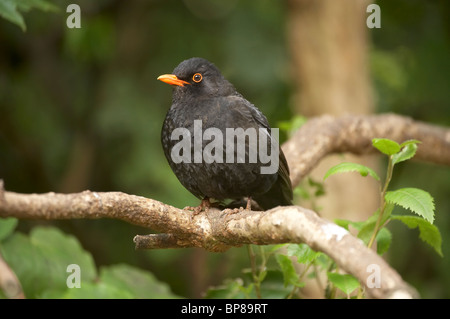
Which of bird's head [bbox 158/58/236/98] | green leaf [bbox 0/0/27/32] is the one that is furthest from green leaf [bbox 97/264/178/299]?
green leaf [bbox 0/0/27/32]

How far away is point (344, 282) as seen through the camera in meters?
2.20

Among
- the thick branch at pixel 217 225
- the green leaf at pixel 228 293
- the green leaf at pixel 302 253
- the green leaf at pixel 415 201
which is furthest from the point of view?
the green leaf at pixel 228 293

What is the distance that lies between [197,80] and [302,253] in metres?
1.36

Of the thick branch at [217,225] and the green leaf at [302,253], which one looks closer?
the thick branch at [217,225]

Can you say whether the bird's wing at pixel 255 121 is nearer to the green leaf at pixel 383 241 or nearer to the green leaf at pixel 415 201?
the green leaf at pixel 383 241

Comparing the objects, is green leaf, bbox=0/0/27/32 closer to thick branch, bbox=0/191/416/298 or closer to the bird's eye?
the bird's eye

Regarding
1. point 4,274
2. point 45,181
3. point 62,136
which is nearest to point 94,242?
point 45,181

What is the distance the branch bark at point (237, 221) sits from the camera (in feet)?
5.48

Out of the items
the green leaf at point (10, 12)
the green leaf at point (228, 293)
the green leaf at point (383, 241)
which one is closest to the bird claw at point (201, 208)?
the green leaf at point (228, 293)

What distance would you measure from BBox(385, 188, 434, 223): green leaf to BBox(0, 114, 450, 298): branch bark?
44cm

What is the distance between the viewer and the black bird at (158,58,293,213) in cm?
295

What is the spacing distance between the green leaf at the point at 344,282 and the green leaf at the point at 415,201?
0.34 meters

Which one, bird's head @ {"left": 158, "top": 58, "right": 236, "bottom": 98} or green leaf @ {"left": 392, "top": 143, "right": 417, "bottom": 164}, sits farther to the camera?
bird's head @ {"left": 158, "top": 58, "right": 236, "bottom": 98}

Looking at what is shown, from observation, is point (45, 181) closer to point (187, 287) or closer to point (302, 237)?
point (187, 287)
